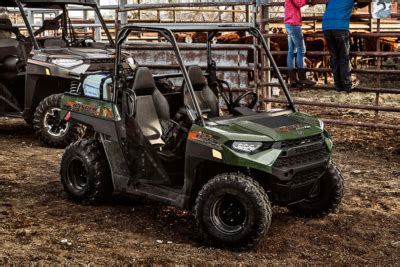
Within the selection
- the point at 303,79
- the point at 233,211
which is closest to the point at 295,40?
the point at 303,79

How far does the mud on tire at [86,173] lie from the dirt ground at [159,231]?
0.12 metres

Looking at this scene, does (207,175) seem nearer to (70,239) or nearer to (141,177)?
(141,177)

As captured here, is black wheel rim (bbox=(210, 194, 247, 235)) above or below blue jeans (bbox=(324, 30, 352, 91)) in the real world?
below

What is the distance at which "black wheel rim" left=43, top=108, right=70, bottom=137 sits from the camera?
9.39 metres

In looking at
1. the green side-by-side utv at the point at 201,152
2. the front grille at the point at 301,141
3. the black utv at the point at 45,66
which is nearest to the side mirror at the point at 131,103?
the green side-by-side utv at the point at 201,152

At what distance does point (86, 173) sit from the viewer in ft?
21.2

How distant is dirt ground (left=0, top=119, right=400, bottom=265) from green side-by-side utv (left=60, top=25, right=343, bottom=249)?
212 mm

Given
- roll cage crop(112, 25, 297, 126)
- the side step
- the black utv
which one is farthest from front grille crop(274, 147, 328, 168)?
the side step

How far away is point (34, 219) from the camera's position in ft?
19.7

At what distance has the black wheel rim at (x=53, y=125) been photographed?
370 inches

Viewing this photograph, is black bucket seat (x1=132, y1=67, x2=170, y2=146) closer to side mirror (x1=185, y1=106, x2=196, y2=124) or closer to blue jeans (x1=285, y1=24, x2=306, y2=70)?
side mirror (x1=185, y1=106, x2=196, y2=124)

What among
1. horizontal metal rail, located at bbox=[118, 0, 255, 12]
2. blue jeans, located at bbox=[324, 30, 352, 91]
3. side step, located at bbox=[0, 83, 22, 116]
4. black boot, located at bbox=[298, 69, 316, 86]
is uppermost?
horizontal metal rail, located at bbox=[118, 0, 255, 12]

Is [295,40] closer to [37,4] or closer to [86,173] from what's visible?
Answer: [37,4]

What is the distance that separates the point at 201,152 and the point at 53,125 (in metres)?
4.55
